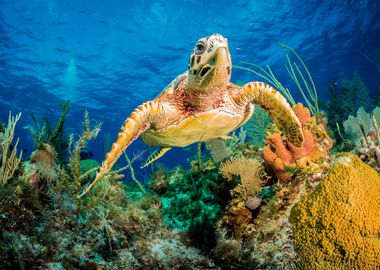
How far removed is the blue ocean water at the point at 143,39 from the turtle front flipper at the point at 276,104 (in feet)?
53.4

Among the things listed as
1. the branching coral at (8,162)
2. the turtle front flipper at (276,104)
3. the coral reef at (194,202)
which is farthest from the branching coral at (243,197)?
the branching coral at (8,162)

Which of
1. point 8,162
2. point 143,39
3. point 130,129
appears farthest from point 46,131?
point 143,39

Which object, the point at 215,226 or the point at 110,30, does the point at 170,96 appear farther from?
the point at 110,30

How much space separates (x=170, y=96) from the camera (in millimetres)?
3605

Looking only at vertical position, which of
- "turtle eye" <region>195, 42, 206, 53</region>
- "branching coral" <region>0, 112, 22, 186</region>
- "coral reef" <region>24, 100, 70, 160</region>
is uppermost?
"coral reef" <region>24, 100, 70, 160</region>

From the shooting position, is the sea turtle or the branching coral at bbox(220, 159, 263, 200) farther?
the branching coral at bbox(220, 159, 263, 200)

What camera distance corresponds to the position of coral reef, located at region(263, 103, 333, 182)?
2.99 m

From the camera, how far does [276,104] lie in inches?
132

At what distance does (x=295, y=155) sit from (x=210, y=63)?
5.21 ft

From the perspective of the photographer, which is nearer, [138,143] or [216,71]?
[216,71]

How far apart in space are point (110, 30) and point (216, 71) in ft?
63.9

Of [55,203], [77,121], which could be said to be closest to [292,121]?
[55,203]

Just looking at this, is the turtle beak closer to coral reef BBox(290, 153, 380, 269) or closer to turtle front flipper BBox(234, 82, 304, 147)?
turtle front flipper BBox(234, 82, 304, 147)

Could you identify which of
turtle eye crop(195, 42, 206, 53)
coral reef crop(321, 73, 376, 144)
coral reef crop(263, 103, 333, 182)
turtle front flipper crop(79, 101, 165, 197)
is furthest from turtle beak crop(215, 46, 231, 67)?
coral reef crop(321, 73, 376, 144)
